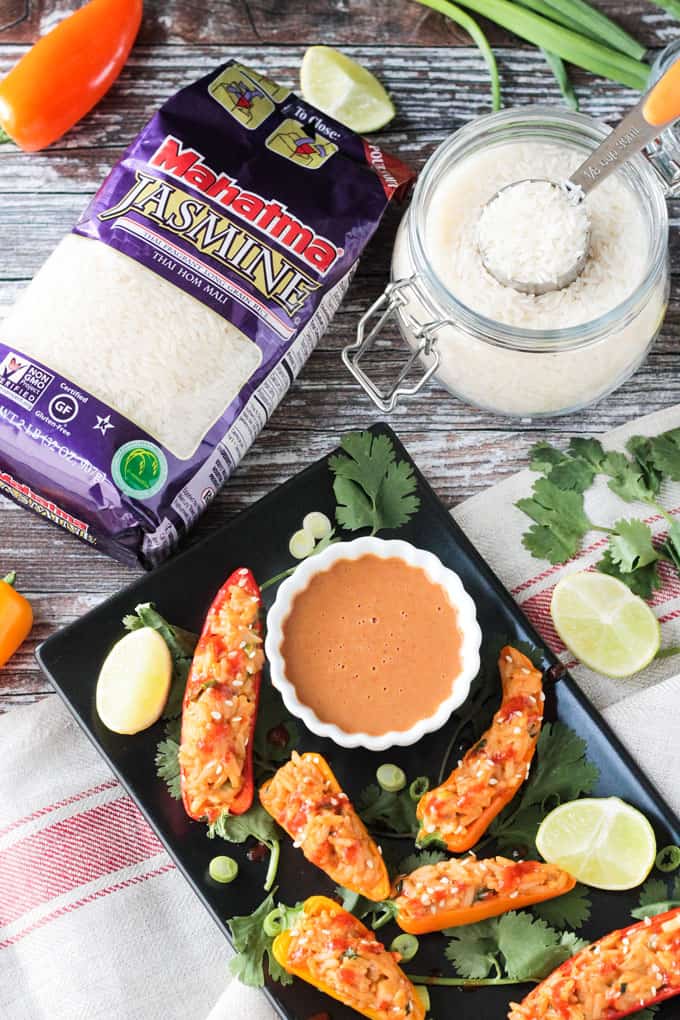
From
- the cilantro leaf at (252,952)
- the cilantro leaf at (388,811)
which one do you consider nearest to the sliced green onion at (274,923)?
the cilantro leaf at (252,952)

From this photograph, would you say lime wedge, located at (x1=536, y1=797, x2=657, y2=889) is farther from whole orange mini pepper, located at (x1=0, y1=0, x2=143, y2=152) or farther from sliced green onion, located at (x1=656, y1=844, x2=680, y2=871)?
whole orange mini pepper, located at (x1=0, y1=0, x2=143, y2=152)

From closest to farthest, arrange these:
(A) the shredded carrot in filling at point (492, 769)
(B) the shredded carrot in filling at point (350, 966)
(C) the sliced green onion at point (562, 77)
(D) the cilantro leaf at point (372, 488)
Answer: (B) the shredded carrot in filling at point (350, 966) → (A) the shredded carrot in filling at point (492, 769) → (D) the cilantro leaf at point (372, 488) → (C) the sliced green onion at point (562, 77)

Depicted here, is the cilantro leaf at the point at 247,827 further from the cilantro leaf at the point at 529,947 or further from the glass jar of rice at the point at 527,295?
the glass jar of rice at the point at 527,295

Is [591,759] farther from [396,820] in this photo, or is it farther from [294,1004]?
[294,1004]

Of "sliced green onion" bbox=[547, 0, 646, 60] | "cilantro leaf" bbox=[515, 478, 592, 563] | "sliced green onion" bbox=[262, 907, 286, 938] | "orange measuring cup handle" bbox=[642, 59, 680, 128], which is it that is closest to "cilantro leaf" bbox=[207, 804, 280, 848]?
"sliced green onion" bbox=[262, 907, 286, 938]

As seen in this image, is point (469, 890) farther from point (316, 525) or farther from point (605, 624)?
point (316, 525)

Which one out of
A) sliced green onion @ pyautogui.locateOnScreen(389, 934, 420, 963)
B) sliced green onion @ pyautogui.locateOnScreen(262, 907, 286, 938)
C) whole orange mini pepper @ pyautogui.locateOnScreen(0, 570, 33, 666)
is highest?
sliced green onion @ pyautogui.locateOnScreen(389, 934, 420, 963)
